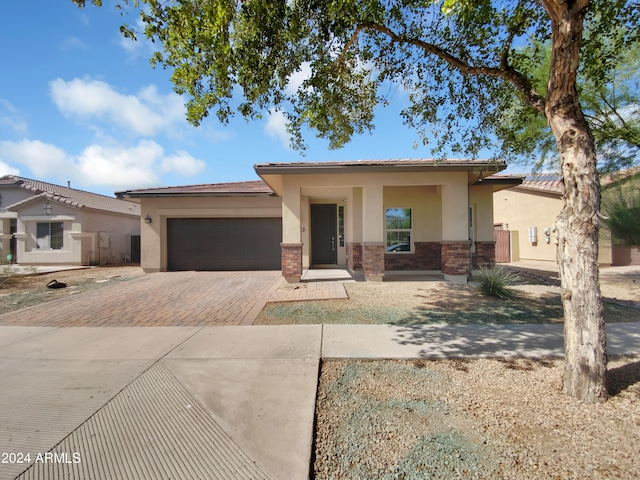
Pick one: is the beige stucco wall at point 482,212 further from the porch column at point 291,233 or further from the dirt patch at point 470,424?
the dirt patch at point 470,424

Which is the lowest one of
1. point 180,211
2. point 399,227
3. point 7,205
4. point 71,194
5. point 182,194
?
point 399,227

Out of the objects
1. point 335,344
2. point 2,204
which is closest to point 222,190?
point 335,344

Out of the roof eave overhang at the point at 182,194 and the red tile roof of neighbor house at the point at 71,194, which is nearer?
the roof eave overhang at the point at 182,194

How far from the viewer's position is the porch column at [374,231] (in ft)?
33.0

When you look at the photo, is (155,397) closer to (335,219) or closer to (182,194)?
(335,219)

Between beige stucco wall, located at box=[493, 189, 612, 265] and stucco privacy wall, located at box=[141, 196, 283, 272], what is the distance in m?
14.1

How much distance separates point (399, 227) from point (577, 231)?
9.22m

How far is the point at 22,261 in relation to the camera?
1730 cm

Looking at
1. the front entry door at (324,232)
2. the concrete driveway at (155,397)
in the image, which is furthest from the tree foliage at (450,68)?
the front entry door at (324,232)

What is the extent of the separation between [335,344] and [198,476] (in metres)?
2.68

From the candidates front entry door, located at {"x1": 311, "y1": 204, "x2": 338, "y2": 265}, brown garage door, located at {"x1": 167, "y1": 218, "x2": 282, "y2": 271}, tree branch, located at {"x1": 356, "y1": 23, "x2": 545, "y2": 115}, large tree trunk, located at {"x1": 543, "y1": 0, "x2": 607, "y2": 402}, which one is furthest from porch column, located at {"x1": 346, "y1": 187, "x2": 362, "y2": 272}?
large tree trunk, located at {"x1": 543, "y1": 0, "x2": 607, "y2": 402}

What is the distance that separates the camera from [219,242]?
1441 cm

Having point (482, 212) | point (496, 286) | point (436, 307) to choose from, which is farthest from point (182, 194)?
point (496, 286)

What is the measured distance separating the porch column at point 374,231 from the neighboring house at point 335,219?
32 mm
